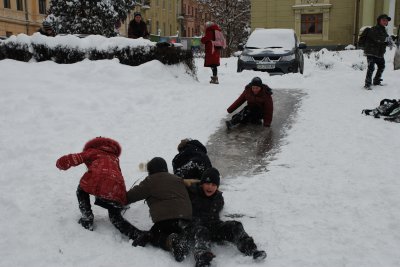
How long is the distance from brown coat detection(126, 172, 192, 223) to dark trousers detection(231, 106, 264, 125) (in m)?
3.81

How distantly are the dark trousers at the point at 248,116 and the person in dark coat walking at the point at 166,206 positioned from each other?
3771 millimetres

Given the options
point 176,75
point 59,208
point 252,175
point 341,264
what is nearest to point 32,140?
point 59,208

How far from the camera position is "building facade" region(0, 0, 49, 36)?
34700 millimetres

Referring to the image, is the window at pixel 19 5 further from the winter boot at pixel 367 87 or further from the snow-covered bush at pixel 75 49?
the winter boot at pixel 367 87

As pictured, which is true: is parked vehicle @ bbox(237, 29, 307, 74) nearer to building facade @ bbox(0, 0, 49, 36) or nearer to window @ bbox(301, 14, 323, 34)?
window @ bbox(301, 14, 323, 34)

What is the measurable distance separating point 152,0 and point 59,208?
191 feet

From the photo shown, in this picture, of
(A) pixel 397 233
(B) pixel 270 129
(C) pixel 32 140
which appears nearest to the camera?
(A) pixel 397 233

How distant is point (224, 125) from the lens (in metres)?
7.83

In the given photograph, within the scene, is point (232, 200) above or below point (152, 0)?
below

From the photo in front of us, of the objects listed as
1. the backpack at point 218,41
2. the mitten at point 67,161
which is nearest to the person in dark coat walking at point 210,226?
the mitten at point 67,161

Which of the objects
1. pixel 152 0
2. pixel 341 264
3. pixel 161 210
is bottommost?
pixel 341 264

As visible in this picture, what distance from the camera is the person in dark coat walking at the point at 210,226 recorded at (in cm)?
335

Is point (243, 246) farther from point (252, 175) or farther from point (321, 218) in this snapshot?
point (252, 175)

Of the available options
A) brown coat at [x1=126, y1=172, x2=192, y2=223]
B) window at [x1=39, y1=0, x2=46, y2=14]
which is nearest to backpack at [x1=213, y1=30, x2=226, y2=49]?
brown coat at [x1=126, y1=172, x2=192, y2=223]
